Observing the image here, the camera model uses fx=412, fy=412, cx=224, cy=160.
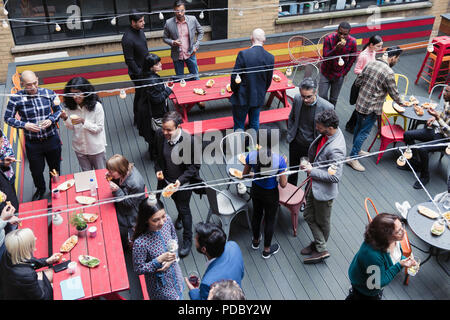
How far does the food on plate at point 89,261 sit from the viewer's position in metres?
3.95

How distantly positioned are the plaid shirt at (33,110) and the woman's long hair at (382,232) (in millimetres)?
3975

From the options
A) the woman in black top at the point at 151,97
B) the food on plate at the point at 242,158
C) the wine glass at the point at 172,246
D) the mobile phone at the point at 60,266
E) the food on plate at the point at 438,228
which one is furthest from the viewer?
the woman in black top at the point at 151,97

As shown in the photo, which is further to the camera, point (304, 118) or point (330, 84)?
point (330, 84)

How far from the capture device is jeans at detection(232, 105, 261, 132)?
6.25 m

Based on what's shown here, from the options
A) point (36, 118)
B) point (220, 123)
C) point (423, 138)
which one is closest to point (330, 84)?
point (423, 138)

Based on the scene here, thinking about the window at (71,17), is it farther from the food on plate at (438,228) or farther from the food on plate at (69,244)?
the food on plate at (438,228)

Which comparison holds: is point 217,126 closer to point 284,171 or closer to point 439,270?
point 284,171

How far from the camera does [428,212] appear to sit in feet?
15.7

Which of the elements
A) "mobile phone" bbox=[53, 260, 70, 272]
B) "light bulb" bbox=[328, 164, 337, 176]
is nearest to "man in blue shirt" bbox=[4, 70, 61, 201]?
"mobile phone" bbox=[53, 260, 70, 272]

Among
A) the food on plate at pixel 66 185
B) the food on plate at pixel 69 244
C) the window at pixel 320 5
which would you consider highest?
the window at pixel 320 5

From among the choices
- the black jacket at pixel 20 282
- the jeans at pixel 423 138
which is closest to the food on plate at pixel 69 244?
the black jacket at pixel 20 282

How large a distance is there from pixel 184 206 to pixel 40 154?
2.08 meters

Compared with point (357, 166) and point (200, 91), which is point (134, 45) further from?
point (357, 166)

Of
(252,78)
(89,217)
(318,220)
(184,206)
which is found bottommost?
(318,220)
